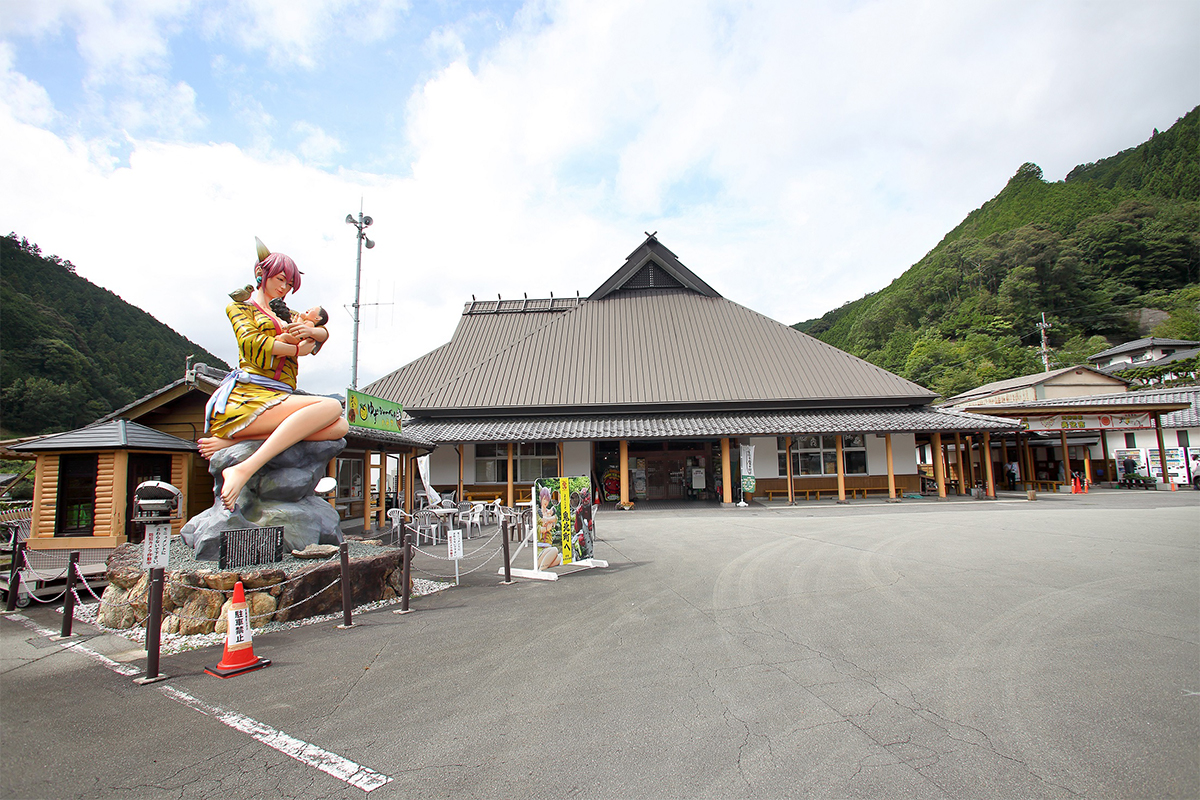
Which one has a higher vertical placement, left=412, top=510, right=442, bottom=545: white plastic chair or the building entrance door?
the building entrance door

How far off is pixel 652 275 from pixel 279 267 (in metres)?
21.4

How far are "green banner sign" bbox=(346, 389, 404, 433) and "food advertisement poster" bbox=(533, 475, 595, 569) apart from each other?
183 inches

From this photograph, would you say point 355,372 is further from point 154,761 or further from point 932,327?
point 932,327

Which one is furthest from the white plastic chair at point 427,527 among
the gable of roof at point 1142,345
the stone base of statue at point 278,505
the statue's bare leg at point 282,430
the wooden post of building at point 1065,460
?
the gable of roof at point 1142,345

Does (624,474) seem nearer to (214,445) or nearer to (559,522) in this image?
(559,522)

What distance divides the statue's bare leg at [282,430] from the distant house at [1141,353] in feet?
182

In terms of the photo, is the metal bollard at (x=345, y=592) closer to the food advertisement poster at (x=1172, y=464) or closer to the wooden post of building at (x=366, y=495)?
the wooden post of building at (x=366, y=495)

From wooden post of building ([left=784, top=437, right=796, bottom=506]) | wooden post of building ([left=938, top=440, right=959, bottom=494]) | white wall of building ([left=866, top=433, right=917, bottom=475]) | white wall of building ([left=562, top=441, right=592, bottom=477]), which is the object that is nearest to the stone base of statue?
white wall of building ([left=562, top=441, right=592, bottom=477])

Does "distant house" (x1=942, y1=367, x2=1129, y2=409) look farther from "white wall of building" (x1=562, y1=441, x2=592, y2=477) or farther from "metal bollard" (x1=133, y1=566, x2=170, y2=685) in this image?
"metal bollard" (x1=133, y1=566, x2=170, y2=685)

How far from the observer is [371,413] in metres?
13.2

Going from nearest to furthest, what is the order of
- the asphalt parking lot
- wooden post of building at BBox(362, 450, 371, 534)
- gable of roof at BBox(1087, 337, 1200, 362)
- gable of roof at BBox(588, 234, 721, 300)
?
the asphalt parking lot → wooden post of building at BBox(362, 450, 371, 534) → gable of roof at BBox(588, 234, 721, 300) → gable of roof at BBox(1087, 337, 1200, 362)

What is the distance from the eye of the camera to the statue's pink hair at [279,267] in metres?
8.24

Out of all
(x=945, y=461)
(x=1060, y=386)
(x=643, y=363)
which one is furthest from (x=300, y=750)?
(x=1060, y=386)

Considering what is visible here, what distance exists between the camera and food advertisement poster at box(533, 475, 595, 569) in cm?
923
